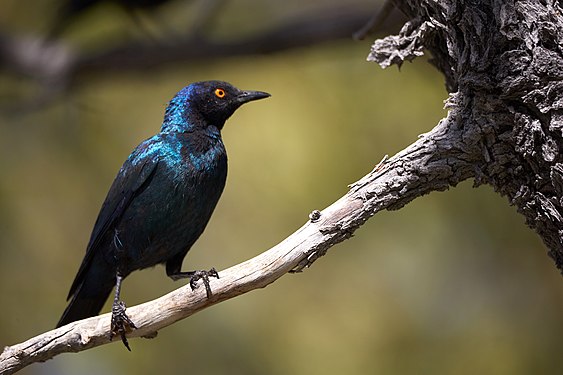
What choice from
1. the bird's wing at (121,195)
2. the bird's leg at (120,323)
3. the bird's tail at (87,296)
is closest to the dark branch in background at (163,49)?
the bird's wing at (121,195)

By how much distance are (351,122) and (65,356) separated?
9.91ft

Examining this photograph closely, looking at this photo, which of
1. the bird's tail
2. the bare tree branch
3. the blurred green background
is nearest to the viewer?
the bare tree branch

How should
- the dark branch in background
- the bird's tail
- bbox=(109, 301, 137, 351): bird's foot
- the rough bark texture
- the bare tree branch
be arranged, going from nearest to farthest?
the rough bark texture, the bare tree branch, bbox=(109, 301, 137, 351): bird's foot, the bird's tail, the dark branch in background

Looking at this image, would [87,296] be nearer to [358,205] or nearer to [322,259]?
[358,205]

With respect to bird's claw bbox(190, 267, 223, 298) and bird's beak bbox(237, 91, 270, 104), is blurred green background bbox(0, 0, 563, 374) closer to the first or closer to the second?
bird's beak bbox(237, 91, 270, 104)

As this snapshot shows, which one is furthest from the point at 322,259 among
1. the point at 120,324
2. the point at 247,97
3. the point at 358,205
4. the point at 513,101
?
the point at 513,101

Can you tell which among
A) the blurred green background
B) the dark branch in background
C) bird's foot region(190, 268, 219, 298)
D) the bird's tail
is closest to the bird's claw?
bird's foot region(190, 268, 219, 298)

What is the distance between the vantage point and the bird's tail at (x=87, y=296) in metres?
4.51

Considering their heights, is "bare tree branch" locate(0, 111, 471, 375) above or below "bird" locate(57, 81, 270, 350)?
below

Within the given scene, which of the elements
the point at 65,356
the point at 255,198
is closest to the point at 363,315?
the point at 255,198

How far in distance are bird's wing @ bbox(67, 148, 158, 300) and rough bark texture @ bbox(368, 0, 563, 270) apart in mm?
1771

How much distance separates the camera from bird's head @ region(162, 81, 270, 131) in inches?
183

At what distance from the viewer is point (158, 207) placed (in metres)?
4.27

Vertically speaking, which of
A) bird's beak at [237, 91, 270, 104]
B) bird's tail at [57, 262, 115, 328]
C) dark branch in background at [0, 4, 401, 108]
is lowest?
bird's tail at [57, 262, 115, 328]
